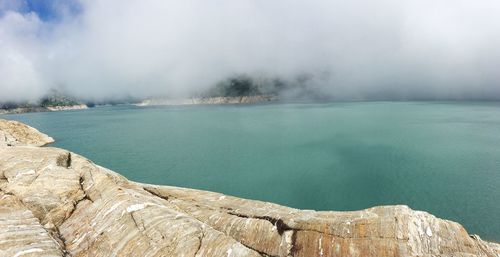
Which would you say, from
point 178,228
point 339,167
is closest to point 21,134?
point 339,167

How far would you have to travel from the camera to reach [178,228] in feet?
54.7

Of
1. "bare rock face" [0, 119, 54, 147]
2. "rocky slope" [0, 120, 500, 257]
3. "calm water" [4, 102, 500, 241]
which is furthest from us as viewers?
"bare rock face" [0, 119, 54, 147]

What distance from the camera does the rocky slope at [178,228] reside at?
628 inches

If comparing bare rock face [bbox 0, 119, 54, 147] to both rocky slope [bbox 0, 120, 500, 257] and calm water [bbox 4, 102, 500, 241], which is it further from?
rocky slope [bbox 0, 120, 500, 257]

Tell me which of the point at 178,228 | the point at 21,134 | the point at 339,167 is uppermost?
the point at 178,228

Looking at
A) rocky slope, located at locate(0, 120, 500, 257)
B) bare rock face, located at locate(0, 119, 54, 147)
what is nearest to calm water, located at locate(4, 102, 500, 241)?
bare rock face, located at locate(0, 119, 54, 147)

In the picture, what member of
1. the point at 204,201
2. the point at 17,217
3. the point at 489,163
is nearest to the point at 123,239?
the point at 17,217

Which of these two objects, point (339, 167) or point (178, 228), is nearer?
point (178, 228)

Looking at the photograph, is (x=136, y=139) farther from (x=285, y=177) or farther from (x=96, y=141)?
(x=285, y=177)

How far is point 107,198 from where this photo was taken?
19547 millimetres

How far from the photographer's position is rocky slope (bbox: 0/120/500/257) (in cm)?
1595

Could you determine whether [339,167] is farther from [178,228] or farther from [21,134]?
[21,134]

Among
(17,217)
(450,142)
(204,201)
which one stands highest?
(17,217)

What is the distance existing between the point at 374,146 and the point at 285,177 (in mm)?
32641
